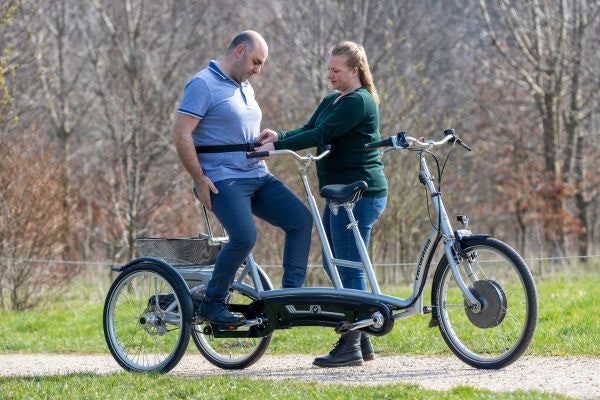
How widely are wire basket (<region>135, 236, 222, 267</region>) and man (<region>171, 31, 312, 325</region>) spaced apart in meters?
0.49

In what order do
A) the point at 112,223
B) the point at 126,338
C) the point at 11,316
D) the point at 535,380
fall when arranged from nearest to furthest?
1. the point at 535,380
2. the point at 126,338
3. the point at 11,316
4. the point at 112,223

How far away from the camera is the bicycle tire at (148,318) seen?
754 centimetres

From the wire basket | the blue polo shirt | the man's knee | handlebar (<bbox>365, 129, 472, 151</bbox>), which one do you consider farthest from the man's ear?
the wire basket

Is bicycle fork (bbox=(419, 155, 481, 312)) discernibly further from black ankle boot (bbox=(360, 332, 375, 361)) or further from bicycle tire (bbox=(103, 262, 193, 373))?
bicycle tire (bbox=(103, 262, 193, 373))

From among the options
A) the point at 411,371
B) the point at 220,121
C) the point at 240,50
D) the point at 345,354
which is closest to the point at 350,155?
the point at 220,121

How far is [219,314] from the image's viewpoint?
7.41 meters

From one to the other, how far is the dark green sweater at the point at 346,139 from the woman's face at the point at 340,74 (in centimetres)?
9

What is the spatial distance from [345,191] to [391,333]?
2225 mm

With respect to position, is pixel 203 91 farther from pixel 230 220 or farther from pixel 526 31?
pixel 526 31

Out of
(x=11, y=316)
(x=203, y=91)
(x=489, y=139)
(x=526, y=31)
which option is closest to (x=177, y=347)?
(x=203, y=91)

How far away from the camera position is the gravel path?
6.47 m

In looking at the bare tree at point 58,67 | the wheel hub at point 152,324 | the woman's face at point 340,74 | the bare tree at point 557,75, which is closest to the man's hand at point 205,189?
the wheel hub at point 152,324

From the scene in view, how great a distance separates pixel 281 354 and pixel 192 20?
18.2m

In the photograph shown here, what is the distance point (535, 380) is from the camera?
259 inches
